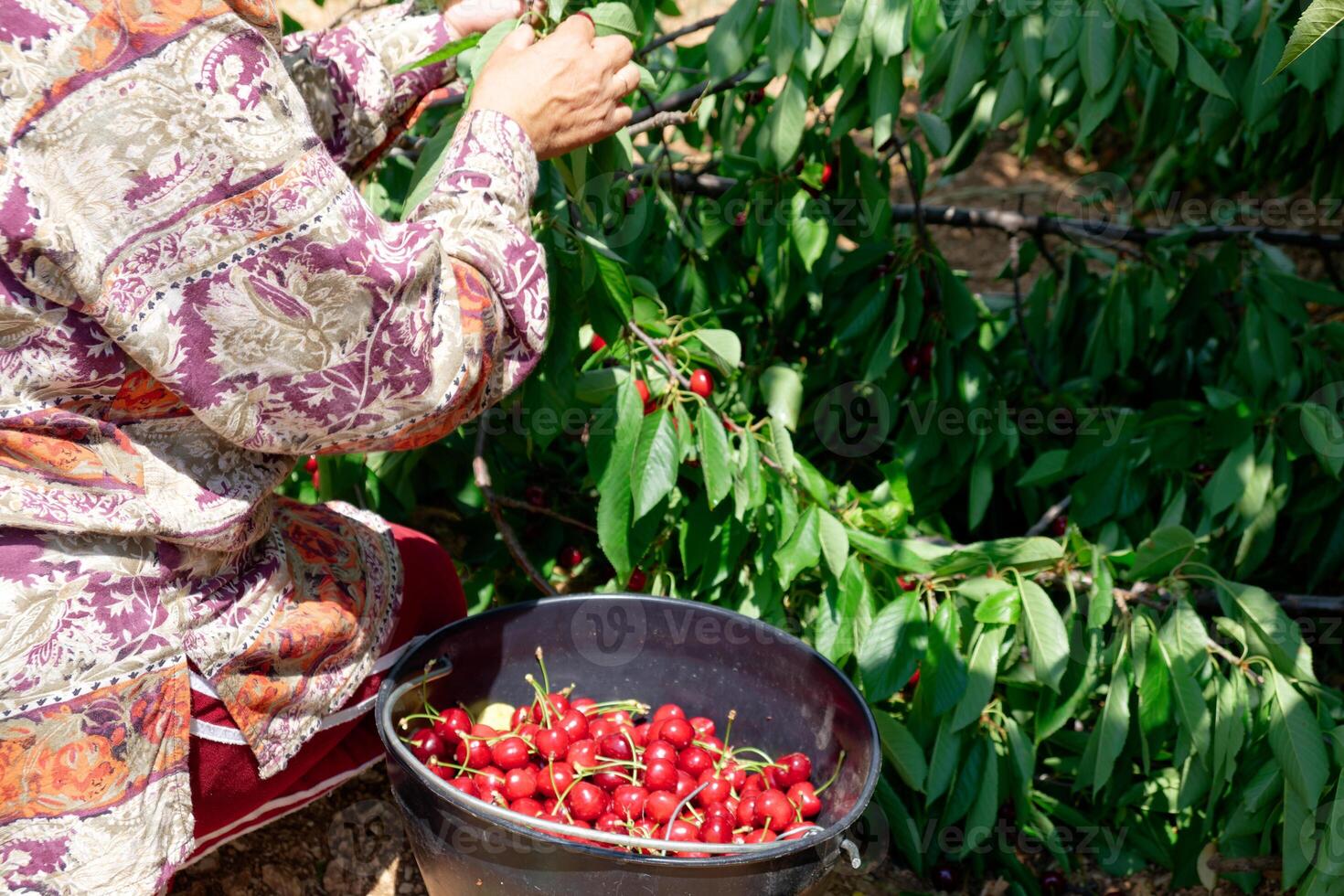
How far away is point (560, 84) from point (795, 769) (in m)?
0.80

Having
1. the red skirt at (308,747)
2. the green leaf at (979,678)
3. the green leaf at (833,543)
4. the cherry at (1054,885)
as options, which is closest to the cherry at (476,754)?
the red skirt at (308,747)

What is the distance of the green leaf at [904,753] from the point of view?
61.2 inches

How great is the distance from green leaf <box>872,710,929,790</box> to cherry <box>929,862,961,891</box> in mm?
211

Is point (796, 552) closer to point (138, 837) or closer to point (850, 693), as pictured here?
point (850, 693)

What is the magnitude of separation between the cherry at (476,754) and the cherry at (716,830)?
24 centimetres

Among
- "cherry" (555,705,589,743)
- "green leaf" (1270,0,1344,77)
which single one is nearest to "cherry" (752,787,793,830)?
"cherry" (555,705,589,743)

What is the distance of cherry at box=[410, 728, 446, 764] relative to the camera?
51.8 inches

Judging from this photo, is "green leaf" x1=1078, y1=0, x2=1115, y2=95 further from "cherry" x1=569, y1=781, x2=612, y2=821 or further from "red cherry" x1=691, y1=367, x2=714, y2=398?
"cherry" x1=569, y1=781, x2=612, y2=821

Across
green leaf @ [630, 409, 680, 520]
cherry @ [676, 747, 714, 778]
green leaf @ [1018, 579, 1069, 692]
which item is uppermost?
green leaf @ [630, 409, 680, 520]

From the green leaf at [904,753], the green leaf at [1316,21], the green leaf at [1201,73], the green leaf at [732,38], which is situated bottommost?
the green leaf at [904,753]

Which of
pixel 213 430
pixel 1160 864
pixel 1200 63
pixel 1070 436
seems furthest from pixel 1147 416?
pixel 213 430

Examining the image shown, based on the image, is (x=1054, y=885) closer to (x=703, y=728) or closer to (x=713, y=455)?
(x=703, y=728)

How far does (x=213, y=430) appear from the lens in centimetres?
104

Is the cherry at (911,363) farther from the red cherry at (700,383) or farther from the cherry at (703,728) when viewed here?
the cherry at (703,728)
